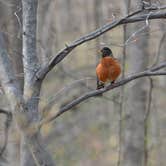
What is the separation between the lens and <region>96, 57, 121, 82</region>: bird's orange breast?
21.7 feet

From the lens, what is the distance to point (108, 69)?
6621 mm

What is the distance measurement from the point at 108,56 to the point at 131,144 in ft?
9.56

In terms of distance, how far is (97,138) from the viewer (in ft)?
44.9

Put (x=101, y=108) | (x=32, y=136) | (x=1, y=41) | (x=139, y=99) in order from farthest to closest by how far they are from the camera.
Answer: (x=101, y=108)
(x=139, y=99)
(x=1, y=41)
(x=32, y=136)

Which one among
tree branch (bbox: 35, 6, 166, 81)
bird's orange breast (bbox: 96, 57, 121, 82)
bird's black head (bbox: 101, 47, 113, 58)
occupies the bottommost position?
bird's orange breast (bbox: 96, 57, 121, 82)

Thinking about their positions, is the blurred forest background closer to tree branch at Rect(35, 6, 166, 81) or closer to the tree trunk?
the tree trunk

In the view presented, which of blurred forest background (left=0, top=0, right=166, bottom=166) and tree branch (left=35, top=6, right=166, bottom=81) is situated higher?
tree branch (left=35, top=6, right=166, bottom=81)

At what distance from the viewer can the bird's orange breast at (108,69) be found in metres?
6.63

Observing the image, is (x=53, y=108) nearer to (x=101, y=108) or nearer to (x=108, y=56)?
(x=108, y=56)

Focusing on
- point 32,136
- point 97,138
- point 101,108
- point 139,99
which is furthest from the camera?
point 101,108

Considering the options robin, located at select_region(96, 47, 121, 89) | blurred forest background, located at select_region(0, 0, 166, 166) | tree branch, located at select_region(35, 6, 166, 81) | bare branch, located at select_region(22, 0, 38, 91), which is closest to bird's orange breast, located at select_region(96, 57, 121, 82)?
robin, located at select_region(96, 47, 121, 89)

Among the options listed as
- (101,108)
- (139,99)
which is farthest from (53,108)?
(101,108)

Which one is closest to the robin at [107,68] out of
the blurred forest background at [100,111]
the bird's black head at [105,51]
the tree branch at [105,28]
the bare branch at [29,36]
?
the bird's black head at [105,51]

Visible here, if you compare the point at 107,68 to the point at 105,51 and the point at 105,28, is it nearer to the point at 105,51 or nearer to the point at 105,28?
the point at 105,51
